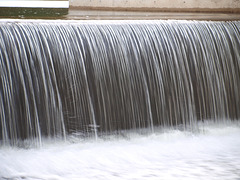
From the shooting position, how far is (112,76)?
4.69 metres

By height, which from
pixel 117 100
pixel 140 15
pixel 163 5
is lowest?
pixel 117 100

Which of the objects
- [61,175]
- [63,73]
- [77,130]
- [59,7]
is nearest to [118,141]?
[77,130]

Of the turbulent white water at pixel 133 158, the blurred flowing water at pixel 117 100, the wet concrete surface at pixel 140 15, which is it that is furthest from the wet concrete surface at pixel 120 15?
the turbulent white water at pixel 133 158

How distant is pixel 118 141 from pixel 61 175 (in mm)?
1142

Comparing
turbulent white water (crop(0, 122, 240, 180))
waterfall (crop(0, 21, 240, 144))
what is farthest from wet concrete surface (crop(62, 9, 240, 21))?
turbulent white water (crop(0, 122, 240, 180))

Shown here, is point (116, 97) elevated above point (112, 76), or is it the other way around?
point (112, 76)

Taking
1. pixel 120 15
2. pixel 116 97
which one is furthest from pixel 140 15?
pixel 116 97

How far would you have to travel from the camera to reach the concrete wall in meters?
5.59

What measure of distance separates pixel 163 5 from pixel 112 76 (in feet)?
5.54

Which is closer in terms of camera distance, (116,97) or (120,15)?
(116,97)

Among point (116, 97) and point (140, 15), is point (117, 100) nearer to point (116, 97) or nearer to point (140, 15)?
→ point (116, 97)

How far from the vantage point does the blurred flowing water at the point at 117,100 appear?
3.74m

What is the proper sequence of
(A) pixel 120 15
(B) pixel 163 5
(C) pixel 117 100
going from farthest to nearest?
(B) pixel 163 5, (A) pixel 120 15, (C) pixel 117 100

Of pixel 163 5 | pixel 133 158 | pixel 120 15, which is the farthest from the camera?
pixel 163 5
